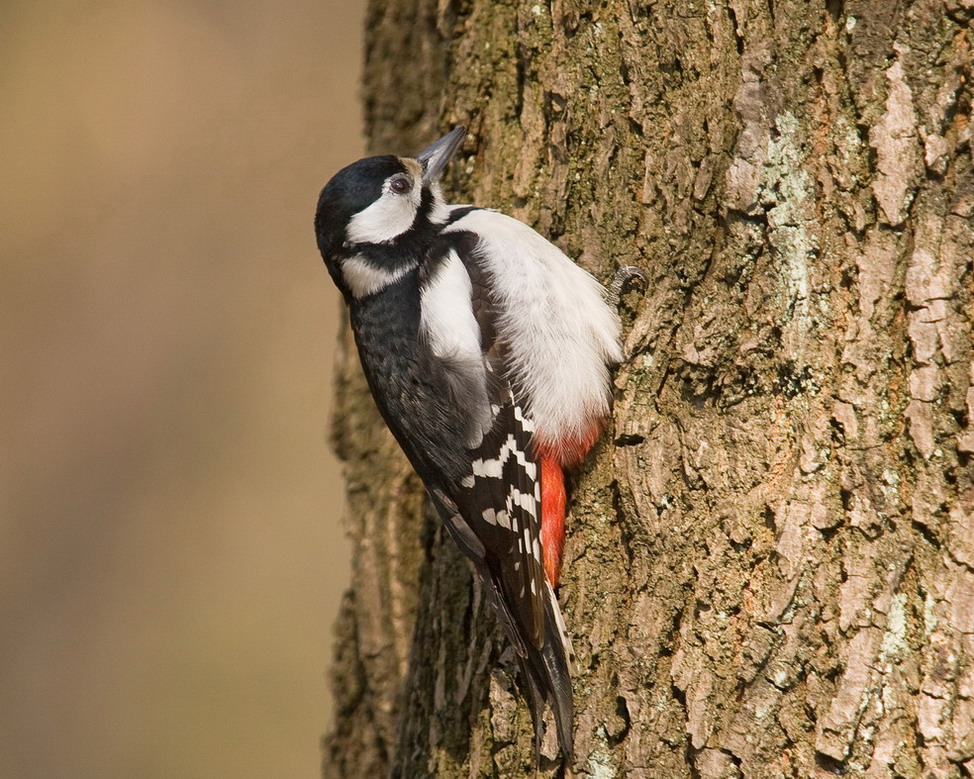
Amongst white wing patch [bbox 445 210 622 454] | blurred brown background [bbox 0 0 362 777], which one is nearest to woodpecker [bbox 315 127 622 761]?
white wing patch [bbox 445 210 622 454]

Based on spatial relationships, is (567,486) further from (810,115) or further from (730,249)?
(810,115)

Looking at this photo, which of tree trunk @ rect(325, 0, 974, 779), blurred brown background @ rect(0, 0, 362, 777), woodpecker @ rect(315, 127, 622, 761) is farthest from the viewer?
blurred brown background @ rect(0, 0, 362, 777)

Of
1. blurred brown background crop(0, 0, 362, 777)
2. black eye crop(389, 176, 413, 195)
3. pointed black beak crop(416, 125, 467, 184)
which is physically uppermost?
pointed black beak crop(416, 125, 467, 184)

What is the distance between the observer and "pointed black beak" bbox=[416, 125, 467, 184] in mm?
3018

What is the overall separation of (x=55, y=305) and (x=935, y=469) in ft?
19.0

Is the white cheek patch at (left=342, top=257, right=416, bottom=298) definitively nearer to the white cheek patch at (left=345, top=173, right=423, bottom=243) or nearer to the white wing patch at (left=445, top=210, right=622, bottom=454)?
the white cheek patch at (left=345, top=173, right=423, bottom=243)

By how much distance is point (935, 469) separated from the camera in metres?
2.07

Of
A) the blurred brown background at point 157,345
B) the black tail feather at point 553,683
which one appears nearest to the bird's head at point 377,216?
the black tail feather at point 553,683

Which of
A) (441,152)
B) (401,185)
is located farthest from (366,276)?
(441,152)

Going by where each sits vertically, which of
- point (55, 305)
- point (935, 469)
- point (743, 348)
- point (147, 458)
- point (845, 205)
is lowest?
point (147, 458)

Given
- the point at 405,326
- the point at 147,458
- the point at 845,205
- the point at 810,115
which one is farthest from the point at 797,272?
the point at 147,458

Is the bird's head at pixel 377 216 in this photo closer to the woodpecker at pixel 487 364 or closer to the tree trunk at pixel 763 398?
→ the woodpecker at pixel 487 364

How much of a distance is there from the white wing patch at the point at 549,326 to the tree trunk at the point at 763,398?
0.08m

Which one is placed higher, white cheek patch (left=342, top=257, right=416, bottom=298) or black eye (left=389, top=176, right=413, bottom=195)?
black eye (left=389, top=176, right=413, bottom=195)
